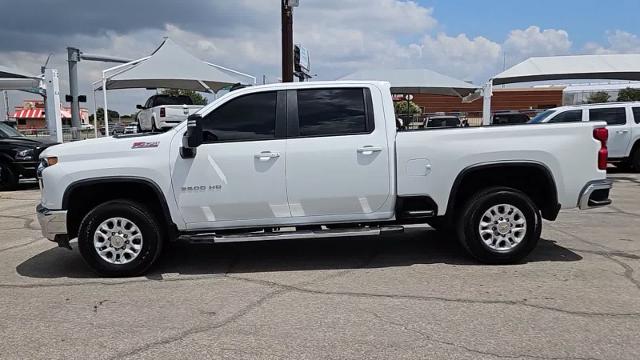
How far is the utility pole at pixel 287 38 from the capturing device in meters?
14.8

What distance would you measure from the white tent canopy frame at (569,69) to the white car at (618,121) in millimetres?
7378

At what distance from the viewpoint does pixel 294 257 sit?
651cm

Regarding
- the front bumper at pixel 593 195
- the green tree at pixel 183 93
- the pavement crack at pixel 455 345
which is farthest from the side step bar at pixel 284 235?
the green tree at pixel 183 93

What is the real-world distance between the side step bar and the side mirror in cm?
84

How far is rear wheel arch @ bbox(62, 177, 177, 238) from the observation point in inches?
221

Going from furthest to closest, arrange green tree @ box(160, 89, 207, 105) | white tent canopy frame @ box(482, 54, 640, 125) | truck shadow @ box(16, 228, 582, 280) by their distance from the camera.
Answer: green tree @ box(160, 89, 207, 105)
white tent canopy frame @ box(482, 54, 640, 125)
truck shadow @ box(16, 228, 582, 280)

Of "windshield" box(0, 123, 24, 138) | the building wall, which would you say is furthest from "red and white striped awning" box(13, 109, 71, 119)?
"windshield" box(0, 123, 24, 138)

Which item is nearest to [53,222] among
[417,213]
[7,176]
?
[417,213]

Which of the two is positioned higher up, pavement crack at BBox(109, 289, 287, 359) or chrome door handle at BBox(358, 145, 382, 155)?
chrome door handle at BBox(358, 145, 382, 155)

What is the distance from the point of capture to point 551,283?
5.33 m

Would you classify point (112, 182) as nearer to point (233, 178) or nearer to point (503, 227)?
point (233, 178)

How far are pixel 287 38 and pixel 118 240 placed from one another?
10.4 meters

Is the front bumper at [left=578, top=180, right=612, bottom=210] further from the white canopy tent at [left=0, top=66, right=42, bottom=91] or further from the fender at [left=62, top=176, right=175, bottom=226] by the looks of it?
the white canopy tent at [left=0, top=66, right=42, bottom=91]

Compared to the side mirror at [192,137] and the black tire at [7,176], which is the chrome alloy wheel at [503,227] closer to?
the side mirror at [192,137]
